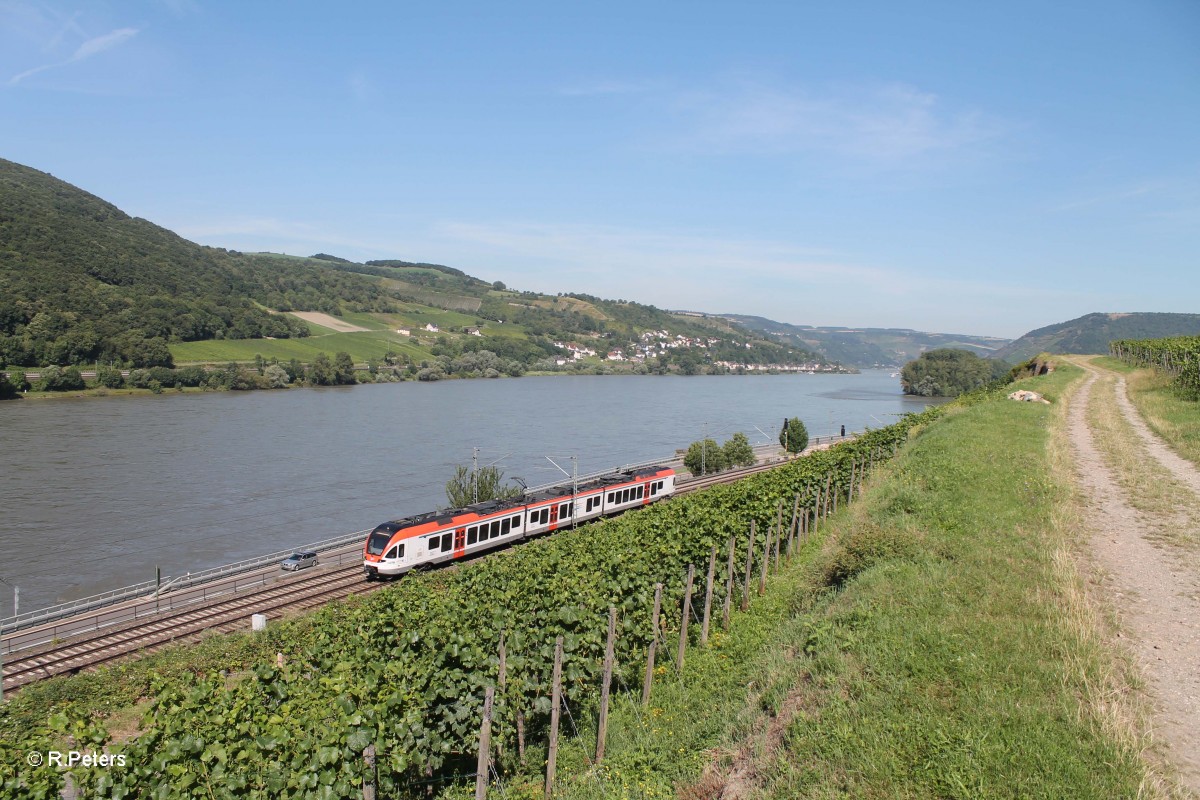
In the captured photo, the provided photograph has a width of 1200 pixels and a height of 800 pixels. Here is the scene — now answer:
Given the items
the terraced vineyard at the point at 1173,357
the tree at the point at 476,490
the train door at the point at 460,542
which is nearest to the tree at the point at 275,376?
the tree at the point at 476,490

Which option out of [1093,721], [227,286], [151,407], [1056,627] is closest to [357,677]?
[1093,721]

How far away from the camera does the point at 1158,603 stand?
888 cm

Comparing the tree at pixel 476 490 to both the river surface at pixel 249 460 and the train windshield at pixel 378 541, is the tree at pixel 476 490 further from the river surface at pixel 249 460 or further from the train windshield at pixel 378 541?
the train windshield at pixel 378 541

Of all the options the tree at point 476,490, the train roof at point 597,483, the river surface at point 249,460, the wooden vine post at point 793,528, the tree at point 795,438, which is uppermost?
the wooden vine post at point 793,528

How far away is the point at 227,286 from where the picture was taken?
158 metres

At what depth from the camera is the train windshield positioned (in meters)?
24.8

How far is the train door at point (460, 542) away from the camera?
2611 cm

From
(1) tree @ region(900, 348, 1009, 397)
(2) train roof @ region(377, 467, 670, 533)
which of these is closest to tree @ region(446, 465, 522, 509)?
(2) train roof @ region(377, 467, 670, 533)

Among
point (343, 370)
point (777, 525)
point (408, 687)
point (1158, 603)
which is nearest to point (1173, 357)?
point (777, 525)

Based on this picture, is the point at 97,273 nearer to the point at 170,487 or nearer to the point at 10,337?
the point at 10,337

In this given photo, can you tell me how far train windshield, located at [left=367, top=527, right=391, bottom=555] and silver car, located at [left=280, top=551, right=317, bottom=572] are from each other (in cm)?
675

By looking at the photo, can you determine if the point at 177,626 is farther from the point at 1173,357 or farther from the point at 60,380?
the point at 60,380

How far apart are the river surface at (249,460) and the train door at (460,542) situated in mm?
16311

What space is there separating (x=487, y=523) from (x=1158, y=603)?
21724mm
